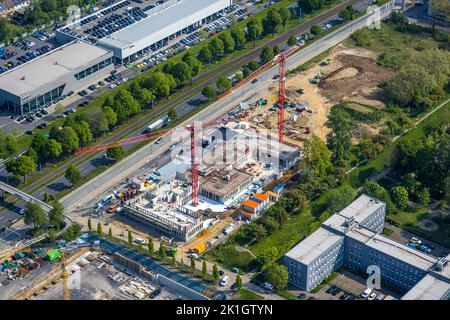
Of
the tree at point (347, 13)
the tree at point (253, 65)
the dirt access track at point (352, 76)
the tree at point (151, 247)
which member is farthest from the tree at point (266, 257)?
the tree at point (347, 13)

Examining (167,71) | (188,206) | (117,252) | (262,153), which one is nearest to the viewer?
(117,252)

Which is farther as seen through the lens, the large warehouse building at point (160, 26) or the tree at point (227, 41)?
the tree at point (227, 41)

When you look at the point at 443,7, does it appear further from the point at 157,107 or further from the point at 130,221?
the point at 130,221

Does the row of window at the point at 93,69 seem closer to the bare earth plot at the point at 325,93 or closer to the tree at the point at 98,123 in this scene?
the tree at the point at 98,123

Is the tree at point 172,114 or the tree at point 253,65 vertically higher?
the tree at point 253,65

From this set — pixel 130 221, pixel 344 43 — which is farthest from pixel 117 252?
pixel 344 43

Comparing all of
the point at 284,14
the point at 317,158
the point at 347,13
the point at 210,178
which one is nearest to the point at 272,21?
the point at 284,14

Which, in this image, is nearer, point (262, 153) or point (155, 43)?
point (262, 153)
